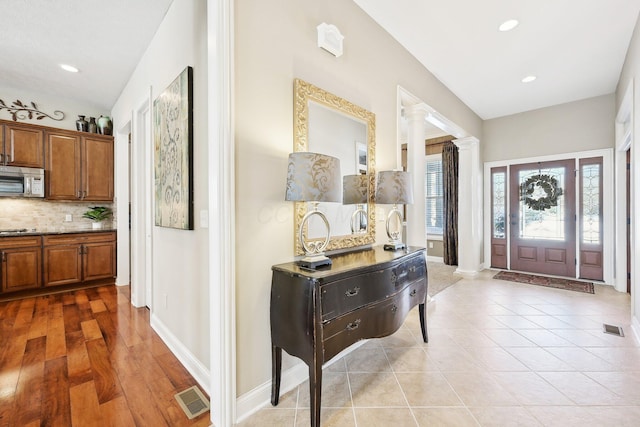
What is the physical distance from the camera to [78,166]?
4250mm

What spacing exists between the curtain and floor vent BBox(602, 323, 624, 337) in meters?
3.07

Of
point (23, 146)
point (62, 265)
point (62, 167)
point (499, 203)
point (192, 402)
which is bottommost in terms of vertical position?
point (192, 402)

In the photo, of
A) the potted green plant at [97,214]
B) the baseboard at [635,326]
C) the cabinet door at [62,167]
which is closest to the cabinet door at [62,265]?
the potted green plant at [97,214]

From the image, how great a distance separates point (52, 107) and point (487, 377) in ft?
21.4

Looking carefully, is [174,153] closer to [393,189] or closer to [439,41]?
[393,189]

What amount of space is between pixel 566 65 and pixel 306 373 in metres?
4.78

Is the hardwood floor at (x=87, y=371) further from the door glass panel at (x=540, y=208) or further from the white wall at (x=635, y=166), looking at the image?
the door glass panel at (x=540, y=208)

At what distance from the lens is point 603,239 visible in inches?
174

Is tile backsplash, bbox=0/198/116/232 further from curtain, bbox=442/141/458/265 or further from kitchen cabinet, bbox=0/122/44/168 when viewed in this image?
curtain, bbox=442/141/458/265

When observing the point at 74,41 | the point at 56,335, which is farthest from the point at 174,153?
the point at 56,335

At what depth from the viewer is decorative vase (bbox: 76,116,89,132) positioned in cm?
432

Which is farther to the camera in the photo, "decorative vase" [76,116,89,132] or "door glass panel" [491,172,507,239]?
"door glass panel" [491,172,507,239]

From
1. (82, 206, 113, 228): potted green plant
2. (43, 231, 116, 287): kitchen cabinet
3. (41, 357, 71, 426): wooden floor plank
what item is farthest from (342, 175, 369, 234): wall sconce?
(82, 206, 113, 228): potted green plant

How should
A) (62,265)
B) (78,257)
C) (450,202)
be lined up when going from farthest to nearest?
(450,202), (78,257), (62,265)
